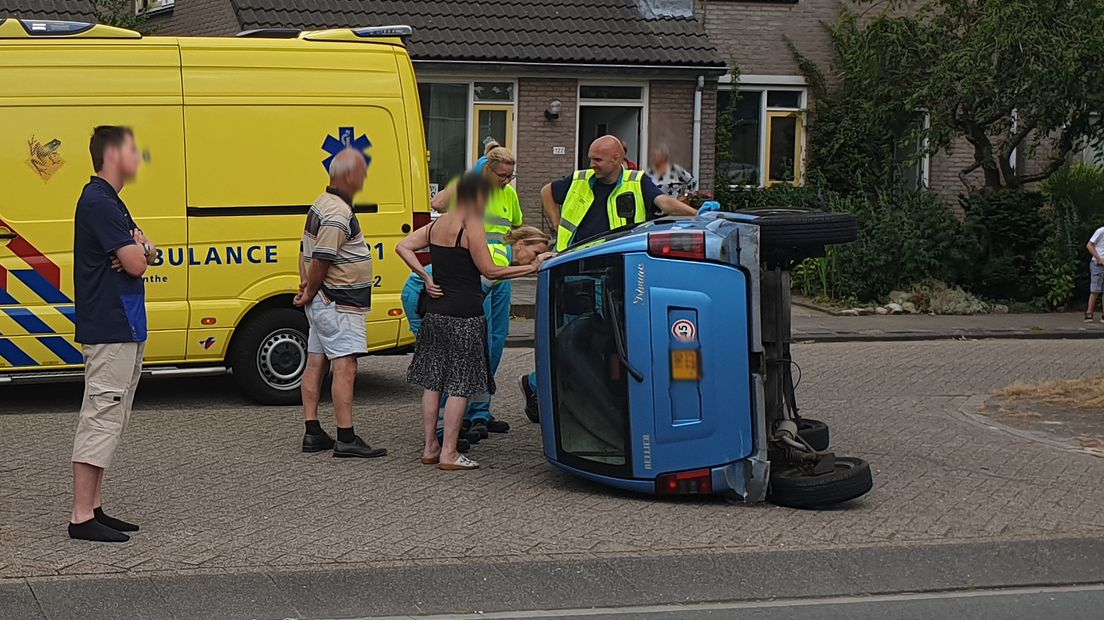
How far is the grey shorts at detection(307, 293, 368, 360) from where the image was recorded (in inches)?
326

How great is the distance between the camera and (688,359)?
7023 mm

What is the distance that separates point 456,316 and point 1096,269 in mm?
12369

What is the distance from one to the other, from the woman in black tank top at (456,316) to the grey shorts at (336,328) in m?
0.45

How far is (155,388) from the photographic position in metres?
11.2

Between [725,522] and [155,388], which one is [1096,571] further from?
[155,388]

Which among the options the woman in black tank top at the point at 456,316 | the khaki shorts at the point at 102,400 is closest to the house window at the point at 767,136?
the woman in black tank top at the point at 456,316

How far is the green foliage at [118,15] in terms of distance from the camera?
2083 cm

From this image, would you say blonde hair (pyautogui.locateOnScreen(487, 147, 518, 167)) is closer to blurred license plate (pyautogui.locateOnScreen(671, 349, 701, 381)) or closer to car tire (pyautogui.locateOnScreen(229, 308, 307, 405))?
car tire (pyautogui.locateOnScreen(229, 308, 307, 405))

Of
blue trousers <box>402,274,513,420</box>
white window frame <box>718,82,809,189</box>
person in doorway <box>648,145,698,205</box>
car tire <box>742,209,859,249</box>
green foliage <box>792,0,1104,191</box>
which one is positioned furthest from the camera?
white window frame <box>718,82,809,189</box>

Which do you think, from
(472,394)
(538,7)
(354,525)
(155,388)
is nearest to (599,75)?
(538,7)

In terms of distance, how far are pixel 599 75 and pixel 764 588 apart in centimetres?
1528

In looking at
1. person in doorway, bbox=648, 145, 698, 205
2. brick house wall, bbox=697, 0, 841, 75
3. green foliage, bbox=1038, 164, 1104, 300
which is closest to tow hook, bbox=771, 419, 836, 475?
person in doorway, bbox=648, 145, 698, 205

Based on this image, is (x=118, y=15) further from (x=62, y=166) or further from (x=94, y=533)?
(x=94, y=533)

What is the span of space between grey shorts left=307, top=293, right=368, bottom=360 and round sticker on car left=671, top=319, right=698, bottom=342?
215cm
